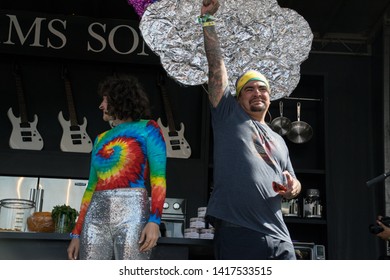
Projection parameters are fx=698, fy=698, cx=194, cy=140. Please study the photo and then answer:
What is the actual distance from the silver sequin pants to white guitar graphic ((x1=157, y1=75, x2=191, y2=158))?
9.61ft

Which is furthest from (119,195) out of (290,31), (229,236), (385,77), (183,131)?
(385,77)

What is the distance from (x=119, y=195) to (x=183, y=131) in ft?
10.2

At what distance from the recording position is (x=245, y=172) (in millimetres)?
2217

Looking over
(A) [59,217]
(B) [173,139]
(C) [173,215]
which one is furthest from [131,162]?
(B) [173,139]

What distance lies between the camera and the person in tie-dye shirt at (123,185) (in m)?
2.25

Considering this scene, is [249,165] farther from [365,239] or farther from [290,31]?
[365,239]

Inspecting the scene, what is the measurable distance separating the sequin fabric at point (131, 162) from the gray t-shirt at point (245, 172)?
188 mm

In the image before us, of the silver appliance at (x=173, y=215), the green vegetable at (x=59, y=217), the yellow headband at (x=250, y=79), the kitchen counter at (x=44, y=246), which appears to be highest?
the yellow headband at (x=250, y=79)

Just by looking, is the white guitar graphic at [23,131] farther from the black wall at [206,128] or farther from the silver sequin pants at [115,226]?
the silver sequin pants at [115,226]

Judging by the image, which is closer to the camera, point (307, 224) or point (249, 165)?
point (249, 165)

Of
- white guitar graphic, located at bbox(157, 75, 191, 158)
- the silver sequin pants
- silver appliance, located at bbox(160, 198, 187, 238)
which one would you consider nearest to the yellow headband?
the silver sequin pants

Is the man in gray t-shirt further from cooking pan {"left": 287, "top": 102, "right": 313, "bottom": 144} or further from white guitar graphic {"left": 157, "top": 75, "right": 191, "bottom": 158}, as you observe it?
cooking pan {"left": 287, "top": 102, "right": 313, "bottom": 144}

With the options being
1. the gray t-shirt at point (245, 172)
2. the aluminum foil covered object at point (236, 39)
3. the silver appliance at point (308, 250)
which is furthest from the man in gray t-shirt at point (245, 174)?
the silver appliance at point (308, 250)

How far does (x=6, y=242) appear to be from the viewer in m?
2.79
